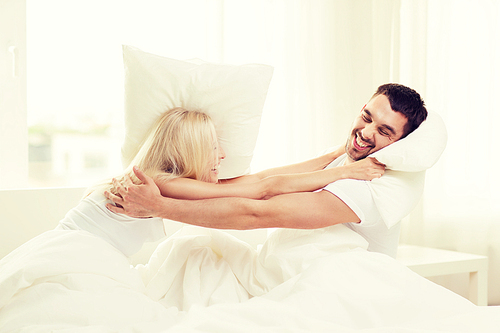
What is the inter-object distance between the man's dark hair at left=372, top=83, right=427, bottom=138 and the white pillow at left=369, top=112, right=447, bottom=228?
0.06 meters

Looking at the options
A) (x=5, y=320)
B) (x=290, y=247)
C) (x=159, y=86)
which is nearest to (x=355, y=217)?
(x=290, y=247)

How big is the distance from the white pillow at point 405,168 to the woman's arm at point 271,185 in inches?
1.9

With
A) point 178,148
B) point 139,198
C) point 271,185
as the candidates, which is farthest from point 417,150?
point 139,198

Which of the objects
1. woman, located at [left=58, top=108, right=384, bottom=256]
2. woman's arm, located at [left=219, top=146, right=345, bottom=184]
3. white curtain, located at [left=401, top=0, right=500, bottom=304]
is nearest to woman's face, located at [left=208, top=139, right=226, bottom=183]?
woman, located at [left=58, top=108, right=384, bottom=256]

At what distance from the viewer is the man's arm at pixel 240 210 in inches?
56.0

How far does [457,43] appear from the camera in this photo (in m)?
2.58

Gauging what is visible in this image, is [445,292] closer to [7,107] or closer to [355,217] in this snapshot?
[355,217]

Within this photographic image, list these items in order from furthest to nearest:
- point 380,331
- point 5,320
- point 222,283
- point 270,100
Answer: point 270,100
point 222,283
point 5,320
point 380,331

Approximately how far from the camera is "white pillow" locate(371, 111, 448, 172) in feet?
4.80

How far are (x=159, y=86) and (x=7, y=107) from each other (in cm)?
125

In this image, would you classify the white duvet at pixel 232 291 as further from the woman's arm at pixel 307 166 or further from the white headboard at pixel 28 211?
the white headboard at pixel 28 211

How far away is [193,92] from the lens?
156cm

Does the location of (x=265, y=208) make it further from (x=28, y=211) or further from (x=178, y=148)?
(x=28, y=211)

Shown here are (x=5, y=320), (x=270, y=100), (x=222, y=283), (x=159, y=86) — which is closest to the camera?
(x=5, y=320)
